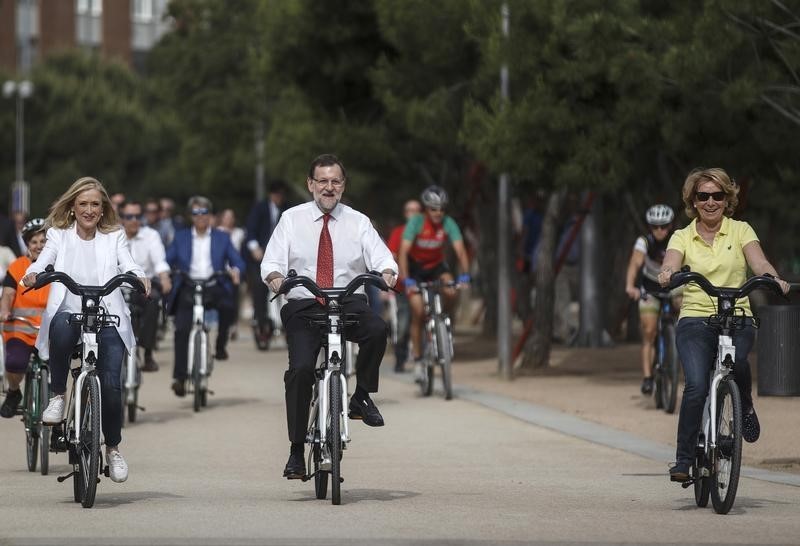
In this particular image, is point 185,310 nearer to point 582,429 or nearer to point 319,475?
point 582,429

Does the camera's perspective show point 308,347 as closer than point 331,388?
No

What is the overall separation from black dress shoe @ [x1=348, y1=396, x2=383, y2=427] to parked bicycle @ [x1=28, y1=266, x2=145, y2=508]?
1.27 metres

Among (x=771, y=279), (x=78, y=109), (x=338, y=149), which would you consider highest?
(x=78, y=109)

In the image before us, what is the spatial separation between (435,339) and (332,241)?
7.85 metres

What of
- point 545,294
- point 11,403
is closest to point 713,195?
point 11,403

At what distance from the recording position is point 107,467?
997 cm

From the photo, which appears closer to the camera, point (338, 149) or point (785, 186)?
point (785, 186)

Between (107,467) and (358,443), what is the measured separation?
4.10 m

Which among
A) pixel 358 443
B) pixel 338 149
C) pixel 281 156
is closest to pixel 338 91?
pixel 338 149

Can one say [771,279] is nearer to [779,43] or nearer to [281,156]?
[779,43]

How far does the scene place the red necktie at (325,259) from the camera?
33.0 ft

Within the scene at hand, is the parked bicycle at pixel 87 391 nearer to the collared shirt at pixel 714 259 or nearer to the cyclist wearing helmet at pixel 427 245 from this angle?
the collared shirt at pixel 714 259

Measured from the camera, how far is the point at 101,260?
10.2m

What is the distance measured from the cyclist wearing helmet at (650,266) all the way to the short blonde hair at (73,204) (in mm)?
6733
